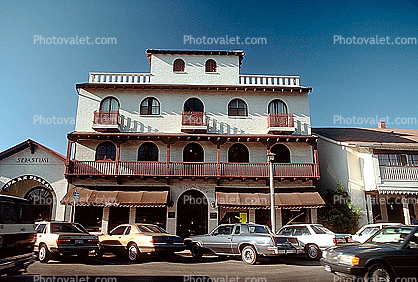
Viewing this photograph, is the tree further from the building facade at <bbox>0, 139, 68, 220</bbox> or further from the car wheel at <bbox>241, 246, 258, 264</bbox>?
the building facade at <bbox>0, 139, 68, 220</bbox>

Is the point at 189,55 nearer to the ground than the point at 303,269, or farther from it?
farther from it

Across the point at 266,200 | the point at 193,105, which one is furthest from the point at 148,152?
the point at 266,200

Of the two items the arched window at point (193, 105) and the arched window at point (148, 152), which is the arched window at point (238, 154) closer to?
the arched window at point (193, 105)

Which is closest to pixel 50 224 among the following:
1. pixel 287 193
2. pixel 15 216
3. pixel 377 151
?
pixel 15 216

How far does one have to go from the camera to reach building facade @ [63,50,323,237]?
2158 centimetres

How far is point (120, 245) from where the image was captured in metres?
13.5

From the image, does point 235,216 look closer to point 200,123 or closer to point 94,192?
point 200,123

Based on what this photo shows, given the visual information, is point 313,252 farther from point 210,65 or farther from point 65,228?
point 210,65

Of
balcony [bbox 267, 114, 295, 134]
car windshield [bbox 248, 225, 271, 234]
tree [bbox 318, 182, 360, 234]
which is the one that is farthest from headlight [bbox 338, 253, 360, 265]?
balcony [bbox 267, 114, 295, 134]

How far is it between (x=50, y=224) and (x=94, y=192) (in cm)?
836

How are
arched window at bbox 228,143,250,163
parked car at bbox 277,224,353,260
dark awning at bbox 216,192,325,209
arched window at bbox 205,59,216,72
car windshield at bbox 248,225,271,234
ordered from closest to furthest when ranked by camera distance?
car windshield at bbox 248,225,271,234 < parked car at bbox 277,224,353,260 < dark awning at bbox 216,192,325,209 < arched window at bbox 228,143,250,163 < arched window at bbox 205,59,216,72

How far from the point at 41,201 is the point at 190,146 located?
1059cm

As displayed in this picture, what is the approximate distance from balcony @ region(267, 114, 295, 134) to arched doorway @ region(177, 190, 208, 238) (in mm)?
6643

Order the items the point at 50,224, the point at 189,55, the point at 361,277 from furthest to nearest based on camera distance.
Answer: the point at 189,55
the point at 50,224
the point at 361,277
